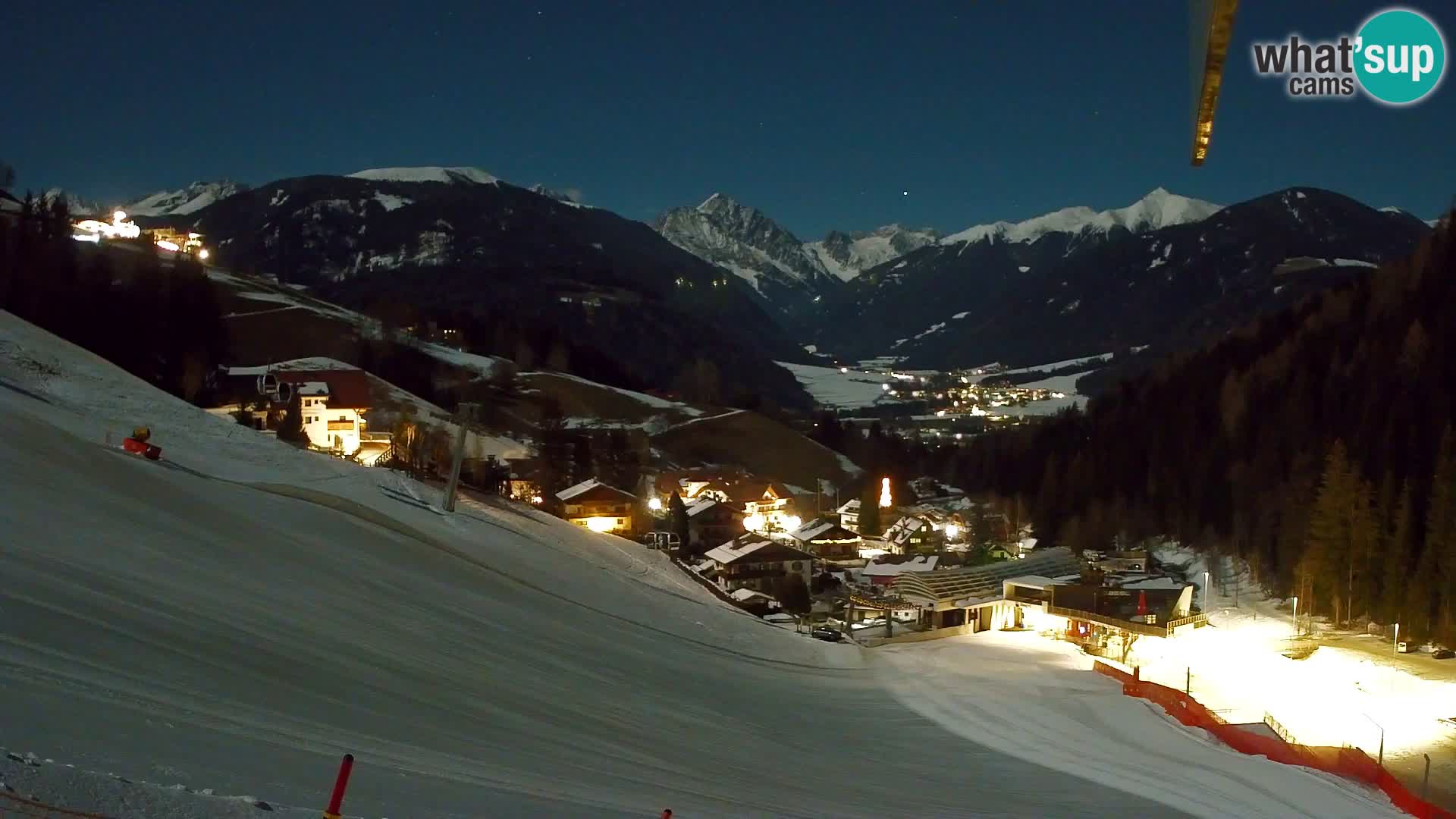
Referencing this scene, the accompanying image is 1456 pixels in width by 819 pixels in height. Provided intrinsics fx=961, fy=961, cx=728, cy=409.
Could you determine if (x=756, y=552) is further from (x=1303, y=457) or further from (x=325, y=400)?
(x=1303, y=457)

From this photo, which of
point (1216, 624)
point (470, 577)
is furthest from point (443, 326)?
point (470, 577)

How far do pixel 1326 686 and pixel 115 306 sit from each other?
181 ft

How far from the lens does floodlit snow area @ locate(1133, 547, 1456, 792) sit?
23.7m

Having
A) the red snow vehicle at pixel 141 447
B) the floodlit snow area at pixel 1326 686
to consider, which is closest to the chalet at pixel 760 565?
the floodlit snow area at pixel 1326 686

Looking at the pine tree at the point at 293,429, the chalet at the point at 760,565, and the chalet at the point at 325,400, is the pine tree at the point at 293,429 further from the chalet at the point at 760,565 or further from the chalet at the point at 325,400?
the chalet at the point at 760,565

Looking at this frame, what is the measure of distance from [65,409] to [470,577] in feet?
33.6

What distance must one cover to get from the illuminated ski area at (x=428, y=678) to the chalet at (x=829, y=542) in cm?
3644

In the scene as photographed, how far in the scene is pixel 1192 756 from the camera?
15539 mm

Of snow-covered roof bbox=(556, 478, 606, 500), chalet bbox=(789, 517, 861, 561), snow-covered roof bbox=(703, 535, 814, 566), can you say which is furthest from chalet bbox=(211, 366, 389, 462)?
chalet bbox=(789, 517, 861, 561)

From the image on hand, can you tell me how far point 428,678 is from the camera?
34.0ft

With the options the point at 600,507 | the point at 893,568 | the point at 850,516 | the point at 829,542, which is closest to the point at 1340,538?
the point at 893,568

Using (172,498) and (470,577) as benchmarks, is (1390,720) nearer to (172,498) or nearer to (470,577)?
(470,577)

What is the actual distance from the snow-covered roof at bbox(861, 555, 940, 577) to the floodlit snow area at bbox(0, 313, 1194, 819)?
25.2 m

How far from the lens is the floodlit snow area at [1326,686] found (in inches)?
933
